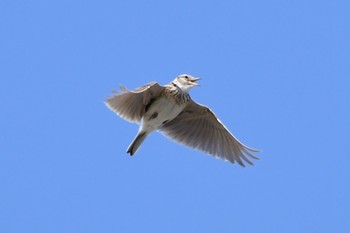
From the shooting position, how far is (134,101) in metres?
18.2

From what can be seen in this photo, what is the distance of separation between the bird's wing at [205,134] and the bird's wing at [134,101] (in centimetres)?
128

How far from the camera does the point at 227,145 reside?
19516mm

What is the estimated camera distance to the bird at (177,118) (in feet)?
59.0

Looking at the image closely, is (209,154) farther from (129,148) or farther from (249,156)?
(129,148)

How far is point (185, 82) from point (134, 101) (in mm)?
1186

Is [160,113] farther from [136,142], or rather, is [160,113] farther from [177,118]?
[177,118]

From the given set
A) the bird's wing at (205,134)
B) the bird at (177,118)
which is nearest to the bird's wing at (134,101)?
the bird at (177,118)

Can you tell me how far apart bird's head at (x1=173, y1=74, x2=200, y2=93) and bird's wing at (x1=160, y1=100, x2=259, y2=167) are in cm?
118

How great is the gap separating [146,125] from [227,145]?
7.50 feet

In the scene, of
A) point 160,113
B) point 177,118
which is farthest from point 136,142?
point 177,118

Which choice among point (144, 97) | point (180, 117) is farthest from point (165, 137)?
point (144, 97)

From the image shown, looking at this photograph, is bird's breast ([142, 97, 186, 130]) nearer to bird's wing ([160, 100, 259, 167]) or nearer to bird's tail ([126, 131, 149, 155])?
bird's tail ([126, 131, 149, 155])

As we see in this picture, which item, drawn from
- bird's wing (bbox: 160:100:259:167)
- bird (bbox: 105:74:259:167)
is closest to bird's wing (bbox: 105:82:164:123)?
bird (bbox: 105:74:259:167)

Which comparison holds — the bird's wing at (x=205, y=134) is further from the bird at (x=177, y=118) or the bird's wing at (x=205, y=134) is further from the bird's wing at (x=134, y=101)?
the bird's wing at (x=134, y=101)
